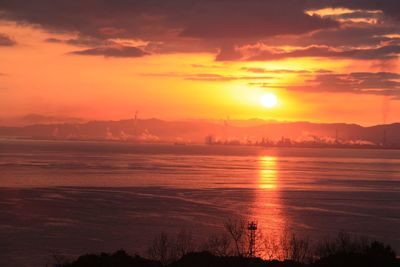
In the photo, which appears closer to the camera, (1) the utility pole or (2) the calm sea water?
(1) the utility pole

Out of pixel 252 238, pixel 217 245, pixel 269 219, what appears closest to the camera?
pixel 217 245

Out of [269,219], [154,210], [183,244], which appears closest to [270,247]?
[183,244]

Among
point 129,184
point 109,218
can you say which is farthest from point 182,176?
point 109,218

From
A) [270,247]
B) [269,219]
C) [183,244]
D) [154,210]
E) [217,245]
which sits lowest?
[270,247]

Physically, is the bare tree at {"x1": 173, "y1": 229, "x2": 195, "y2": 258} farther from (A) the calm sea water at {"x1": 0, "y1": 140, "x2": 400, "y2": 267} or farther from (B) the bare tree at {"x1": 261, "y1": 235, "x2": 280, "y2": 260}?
(B) the bare tree at {"x1": 261, "y1": 235, "x2": 280, "y2": 260}

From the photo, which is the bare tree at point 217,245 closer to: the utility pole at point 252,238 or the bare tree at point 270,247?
the utility pole at point 252,238

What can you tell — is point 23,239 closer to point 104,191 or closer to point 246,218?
point 246,218

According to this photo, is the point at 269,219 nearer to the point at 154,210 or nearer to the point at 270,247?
the point at 154,210

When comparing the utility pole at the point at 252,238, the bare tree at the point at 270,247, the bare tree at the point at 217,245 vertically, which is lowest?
the bare tree at the point at 270,247

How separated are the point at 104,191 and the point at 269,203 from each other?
28.3m

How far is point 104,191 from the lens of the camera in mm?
95938

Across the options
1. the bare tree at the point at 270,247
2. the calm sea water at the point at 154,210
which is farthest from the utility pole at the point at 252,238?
the calm sea water at the point at 154,210

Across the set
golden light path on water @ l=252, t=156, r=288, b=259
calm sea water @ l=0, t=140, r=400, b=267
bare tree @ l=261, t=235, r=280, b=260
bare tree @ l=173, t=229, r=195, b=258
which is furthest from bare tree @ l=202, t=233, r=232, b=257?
bare tree @ l=261, t=235, r=280, b=260

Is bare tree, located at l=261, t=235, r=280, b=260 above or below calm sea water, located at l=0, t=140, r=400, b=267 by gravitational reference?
below
